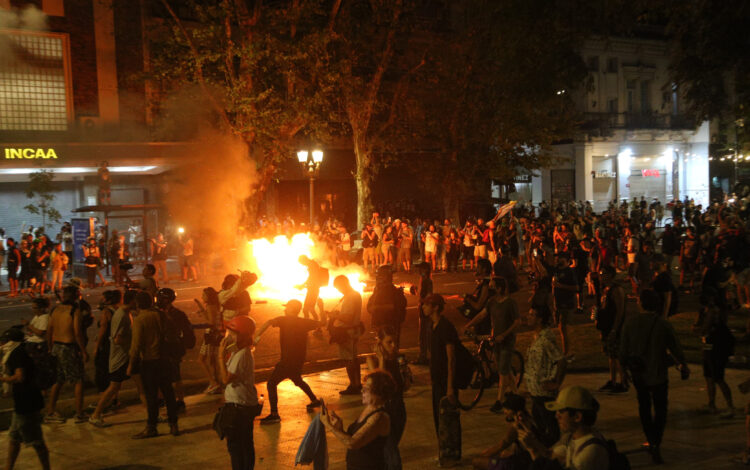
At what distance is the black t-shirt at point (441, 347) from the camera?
6613mm

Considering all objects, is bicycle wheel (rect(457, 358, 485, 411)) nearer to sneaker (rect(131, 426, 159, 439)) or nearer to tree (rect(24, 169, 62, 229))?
sneaker (rect(131, 426, 159, 439))

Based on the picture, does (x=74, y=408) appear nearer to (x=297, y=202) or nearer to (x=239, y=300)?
(x=239, y=300)

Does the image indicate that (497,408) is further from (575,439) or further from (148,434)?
(575,439)

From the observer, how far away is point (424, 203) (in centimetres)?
3619

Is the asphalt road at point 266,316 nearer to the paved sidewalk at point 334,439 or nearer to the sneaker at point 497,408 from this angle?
the paved sidewalk at point 334,439

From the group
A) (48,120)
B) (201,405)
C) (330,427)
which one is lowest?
(201,405)

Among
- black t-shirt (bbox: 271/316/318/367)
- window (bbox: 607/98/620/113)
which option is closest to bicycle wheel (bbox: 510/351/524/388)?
black t-shirt (bbox: 271/316/318/367)

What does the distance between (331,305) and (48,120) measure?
1720cm

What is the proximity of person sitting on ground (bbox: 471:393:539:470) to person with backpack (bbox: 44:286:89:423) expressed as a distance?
5.66m

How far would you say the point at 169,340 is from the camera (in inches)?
322

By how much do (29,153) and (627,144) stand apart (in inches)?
1386

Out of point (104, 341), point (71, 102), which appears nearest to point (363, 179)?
point (71, 102)

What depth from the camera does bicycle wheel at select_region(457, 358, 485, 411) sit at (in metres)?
8.69

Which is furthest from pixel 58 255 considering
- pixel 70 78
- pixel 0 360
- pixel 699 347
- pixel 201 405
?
pixel 699 347
